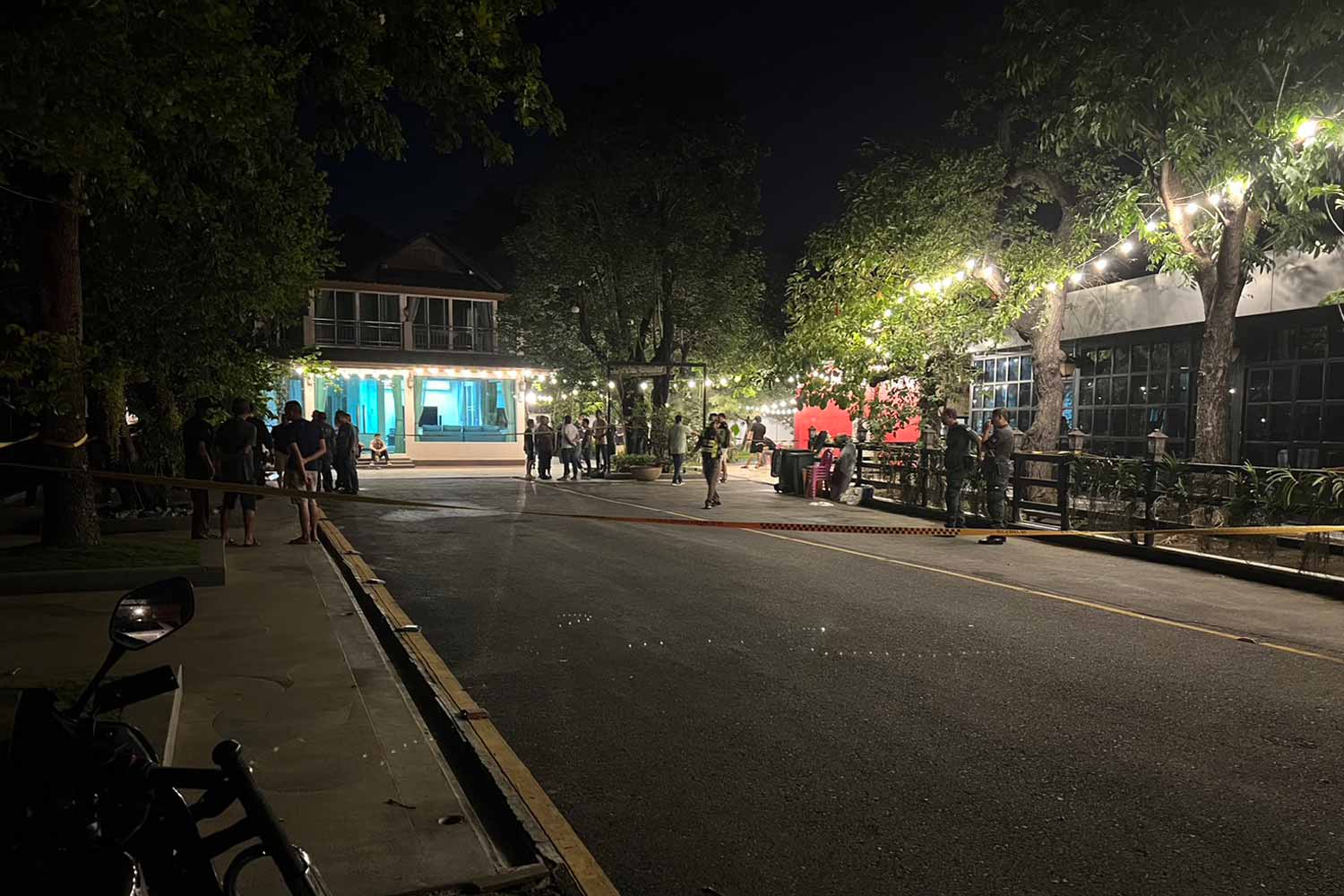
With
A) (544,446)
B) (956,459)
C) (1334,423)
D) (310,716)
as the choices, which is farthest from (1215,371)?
(544,446)

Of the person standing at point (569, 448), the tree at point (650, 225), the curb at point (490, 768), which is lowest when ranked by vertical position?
the curb at point (490, 768)

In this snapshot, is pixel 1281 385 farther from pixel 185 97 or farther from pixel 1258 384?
pixel 185 97

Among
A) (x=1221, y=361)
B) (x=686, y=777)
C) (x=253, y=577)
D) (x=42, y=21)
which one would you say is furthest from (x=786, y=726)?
(x=1221, y=361)

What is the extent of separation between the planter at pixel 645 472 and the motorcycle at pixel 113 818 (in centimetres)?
2393

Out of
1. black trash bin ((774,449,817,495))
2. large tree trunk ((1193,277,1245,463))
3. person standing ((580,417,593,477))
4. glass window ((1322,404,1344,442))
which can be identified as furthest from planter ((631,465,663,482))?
glass window ((1322,404,1344,442))

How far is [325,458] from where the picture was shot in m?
15.9

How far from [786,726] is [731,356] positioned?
28.3 m

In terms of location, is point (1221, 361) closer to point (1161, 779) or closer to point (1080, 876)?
point (1161, 779)

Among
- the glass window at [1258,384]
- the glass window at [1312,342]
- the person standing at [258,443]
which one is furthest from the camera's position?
the glass window at [1258,384]

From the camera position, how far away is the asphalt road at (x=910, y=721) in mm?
3699

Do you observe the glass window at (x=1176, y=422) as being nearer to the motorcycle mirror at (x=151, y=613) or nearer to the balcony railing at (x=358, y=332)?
the motorcycle mirror at (x=151, y=613)

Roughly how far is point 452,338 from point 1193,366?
88.8 feet

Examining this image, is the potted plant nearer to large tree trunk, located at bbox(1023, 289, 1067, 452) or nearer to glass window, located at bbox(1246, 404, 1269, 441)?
large tree trunk, located at bbox(1023, 289, 1067, 452)

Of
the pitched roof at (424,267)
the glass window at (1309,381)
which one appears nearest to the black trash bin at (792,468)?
the glass window at (1309,381)
